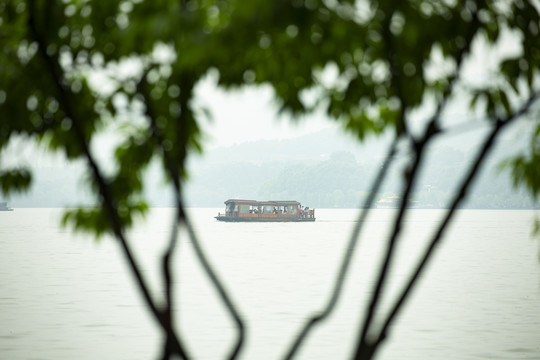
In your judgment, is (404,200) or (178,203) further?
(178,203)

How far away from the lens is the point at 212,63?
130 inches

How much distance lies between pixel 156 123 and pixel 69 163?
0.63 m

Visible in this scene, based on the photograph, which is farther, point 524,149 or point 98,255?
point 98,255

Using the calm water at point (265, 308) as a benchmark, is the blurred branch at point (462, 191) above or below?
above

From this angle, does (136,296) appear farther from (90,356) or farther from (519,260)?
→ (519,260)

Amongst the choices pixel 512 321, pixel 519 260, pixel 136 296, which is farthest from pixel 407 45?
pixel 519 260

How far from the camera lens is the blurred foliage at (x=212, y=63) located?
9.35 ft

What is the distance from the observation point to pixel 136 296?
26.6m

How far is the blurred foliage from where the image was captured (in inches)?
112

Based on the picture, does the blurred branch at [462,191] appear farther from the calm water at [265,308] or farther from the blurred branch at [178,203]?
the calm water at [265,308]

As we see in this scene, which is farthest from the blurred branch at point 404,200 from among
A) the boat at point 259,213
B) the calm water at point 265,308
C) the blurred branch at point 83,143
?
the boat at point 259,213

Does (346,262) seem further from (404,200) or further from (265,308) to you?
(265,308)

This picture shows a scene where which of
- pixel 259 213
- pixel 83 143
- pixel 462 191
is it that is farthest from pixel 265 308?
pixel 259 213

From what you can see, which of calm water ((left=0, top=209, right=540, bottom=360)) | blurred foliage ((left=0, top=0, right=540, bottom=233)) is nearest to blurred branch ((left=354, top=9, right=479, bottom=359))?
blurred foliage ((left=0, top=0, right=540, bottom=233))
